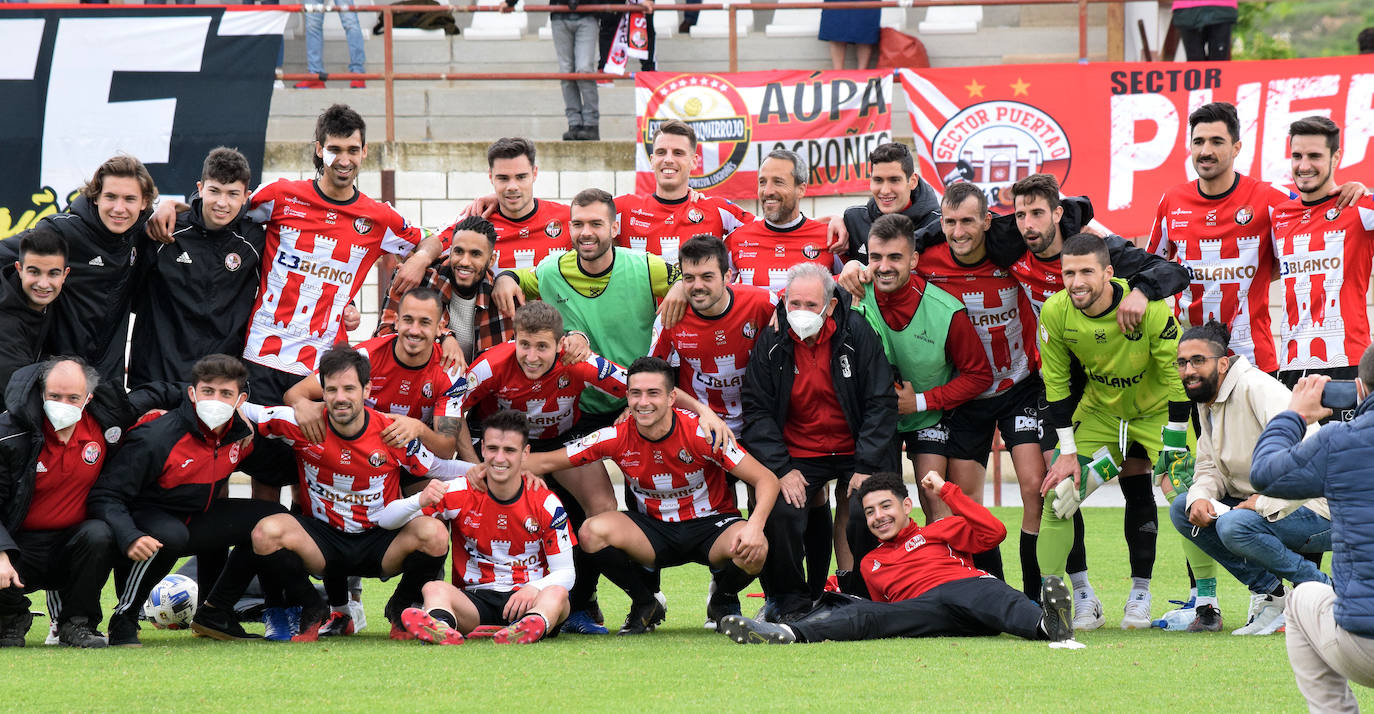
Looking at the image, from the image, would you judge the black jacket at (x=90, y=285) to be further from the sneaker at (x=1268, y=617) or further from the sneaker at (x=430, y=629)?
the sneaker at (x=1268, y=617)

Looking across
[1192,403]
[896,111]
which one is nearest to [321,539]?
[1192,403]

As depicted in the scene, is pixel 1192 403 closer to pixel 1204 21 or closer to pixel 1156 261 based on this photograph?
pixel 1156 261

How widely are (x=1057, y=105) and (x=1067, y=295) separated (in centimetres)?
629

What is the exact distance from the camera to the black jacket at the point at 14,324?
6.51m

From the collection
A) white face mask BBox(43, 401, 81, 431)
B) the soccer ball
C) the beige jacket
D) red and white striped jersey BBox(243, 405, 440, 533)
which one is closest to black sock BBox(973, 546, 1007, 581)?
the beige jacket

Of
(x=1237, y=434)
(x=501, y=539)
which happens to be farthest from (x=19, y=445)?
(x=1237, y=434)

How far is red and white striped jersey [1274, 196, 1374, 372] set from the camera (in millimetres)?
7117

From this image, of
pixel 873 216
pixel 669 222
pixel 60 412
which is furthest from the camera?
pixel 669 222

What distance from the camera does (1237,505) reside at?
6664 mm

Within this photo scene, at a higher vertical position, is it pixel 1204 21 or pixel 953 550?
pixel 1204 21

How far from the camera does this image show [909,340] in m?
7.33

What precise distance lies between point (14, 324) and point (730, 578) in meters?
3.54

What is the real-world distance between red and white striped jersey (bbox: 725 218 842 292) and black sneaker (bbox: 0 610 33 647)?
3.87m

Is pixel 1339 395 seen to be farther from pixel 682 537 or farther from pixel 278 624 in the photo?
pixel 278 624
